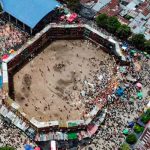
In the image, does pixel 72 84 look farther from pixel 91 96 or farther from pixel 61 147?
pixel 61 147

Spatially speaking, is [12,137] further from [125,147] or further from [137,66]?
[137,66]

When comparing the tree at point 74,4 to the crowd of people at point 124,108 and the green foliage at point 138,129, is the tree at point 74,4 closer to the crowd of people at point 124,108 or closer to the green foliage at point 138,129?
the crowd of people at point 124,108

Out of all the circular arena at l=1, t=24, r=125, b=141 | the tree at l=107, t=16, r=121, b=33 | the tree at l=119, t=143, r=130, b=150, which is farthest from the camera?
the tree at l=107, t=16, r=121, b=33

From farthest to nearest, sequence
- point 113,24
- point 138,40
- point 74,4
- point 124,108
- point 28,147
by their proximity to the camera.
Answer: point 74,4
point 113,24
point 138,40
point 124,108
point 28,147

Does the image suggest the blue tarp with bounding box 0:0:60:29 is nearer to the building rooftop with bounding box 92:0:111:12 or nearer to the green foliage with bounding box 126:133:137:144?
the building rooftop with bounding box 92:0:111:12

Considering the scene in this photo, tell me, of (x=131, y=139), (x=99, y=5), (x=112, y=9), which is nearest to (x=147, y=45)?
(x=112, y=9)

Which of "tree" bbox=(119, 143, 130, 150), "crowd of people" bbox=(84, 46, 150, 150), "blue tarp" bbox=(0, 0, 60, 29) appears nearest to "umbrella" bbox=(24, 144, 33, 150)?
"crowd of people" bbox=(84, 46, 150, 150)
